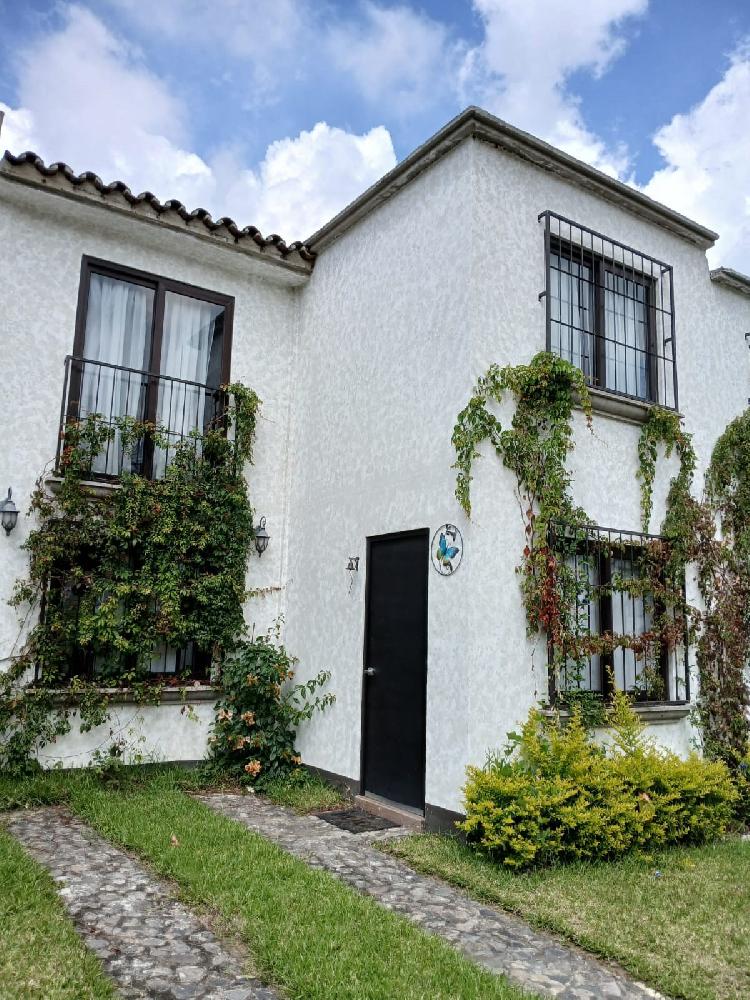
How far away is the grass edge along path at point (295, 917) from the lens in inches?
138

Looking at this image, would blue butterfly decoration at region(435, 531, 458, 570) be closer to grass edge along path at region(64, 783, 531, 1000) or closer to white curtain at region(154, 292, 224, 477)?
grass edge along path at region(64, 783, 531, 1000)

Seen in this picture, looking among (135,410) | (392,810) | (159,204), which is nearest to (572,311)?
(159,204)

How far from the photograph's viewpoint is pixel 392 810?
6.65m

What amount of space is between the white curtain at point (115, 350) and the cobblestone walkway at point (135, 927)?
3812 millimetres

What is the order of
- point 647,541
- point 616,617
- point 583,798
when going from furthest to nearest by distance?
point 647,541 → point 616,617 → point 583,798

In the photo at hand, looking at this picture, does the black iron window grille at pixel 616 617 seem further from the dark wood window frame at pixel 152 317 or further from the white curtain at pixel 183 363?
the dark wood window frame at pixel 152 317

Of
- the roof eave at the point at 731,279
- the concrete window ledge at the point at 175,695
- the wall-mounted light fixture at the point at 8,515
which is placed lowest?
the concrete window ledge at the point at 175,695

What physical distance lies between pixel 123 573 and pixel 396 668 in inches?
114

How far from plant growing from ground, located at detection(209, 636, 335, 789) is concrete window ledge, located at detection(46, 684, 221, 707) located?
16 centimetres

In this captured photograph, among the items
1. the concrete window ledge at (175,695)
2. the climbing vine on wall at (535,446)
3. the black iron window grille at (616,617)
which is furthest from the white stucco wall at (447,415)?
the concrete window ledge at (175,695)

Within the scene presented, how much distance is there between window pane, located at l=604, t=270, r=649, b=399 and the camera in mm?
7738

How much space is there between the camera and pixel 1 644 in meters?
7.08

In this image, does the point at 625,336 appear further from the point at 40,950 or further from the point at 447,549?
the point at 40,950

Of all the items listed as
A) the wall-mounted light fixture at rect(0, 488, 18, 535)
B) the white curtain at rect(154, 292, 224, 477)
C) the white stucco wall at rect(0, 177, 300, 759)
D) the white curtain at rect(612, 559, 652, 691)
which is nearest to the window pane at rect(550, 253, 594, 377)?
the white curtain at rect(612, 559, 652, 691)
